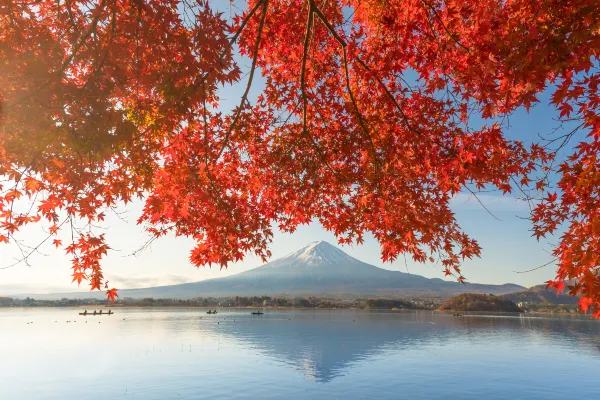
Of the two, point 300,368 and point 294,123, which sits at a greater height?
point 294,123

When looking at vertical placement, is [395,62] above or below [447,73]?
above

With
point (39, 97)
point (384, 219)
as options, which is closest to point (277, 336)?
point (384, 219)

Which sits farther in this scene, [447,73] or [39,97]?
[447,73]

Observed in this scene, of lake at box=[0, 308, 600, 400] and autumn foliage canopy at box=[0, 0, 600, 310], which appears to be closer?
autumn foliage canopy at box=[0, 0, 600, 310]

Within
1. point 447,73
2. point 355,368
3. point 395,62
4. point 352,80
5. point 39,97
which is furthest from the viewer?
point 355,368

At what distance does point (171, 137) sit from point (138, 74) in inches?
75.4

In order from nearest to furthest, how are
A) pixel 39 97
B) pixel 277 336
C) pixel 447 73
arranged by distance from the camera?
pixel 39 97
pixel 447 73
pixel 277 336

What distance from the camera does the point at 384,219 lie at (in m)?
9.45

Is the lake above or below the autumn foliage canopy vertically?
below

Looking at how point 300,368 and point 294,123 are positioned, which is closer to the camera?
point 294,123

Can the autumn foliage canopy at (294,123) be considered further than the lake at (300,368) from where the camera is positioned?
No

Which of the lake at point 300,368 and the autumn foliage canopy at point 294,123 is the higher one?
the autumn foliage canopy at point 294,123

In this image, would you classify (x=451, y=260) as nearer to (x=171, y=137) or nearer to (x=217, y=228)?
(x=217, y=228)

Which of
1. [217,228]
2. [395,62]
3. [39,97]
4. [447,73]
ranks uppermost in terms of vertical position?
[395,62]
